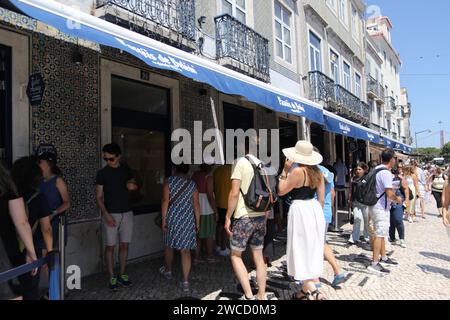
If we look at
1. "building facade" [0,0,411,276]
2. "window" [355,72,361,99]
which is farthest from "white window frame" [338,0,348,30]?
"building facade" [0,0,411,276]

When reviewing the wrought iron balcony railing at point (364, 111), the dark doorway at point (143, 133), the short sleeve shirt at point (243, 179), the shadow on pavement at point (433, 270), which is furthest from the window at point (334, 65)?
the short sleeve shirt at point (243, 179)

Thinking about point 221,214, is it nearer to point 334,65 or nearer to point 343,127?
point 343,127

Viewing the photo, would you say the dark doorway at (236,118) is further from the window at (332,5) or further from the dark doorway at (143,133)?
the window at (332,5)

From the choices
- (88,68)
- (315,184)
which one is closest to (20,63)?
(88,68)

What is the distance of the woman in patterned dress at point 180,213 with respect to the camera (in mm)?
4387

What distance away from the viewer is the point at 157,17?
19.4 feet

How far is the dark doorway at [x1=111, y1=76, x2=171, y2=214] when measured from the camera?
226 inches

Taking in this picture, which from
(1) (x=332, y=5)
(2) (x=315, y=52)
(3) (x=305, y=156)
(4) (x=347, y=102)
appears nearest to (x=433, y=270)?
(3) (x=305, y=156)

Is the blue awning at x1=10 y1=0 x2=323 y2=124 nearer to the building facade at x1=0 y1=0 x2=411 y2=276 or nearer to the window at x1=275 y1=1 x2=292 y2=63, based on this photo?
the building facade at x1=0 y1=0 x2=411 y2=276

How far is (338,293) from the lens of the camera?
429cm

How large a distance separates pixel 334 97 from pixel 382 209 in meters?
9.10

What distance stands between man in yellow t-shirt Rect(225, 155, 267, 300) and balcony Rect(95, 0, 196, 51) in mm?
3086
